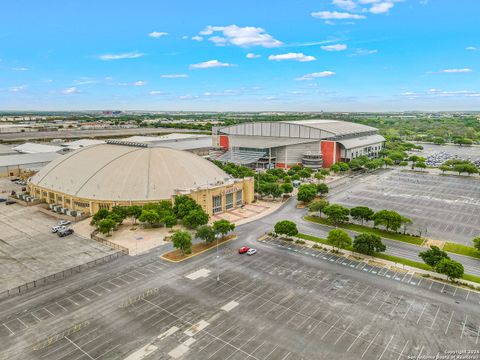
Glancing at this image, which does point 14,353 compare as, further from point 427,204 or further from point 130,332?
point 427,204

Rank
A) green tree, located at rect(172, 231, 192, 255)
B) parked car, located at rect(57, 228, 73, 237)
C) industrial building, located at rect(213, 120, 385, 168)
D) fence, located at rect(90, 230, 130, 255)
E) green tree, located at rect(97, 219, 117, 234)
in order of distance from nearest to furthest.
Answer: green tree, located at rect(172, 231, 192, 255) < fence, located at rect(90, 230, 130, 255) < green tree, located at rect(97, 219, 117, 234) < parked car, located at rect(57, 228, 73, 237) < industrial building, located at rect(213, 120, 385, 168)

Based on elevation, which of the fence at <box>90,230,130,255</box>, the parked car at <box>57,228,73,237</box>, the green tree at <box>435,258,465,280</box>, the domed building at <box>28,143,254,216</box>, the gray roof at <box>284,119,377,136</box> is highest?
the gray roof at <box>284,119,377,136</box>

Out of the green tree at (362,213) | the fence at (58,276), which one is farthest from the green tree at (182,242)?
the green tree at (362,213)

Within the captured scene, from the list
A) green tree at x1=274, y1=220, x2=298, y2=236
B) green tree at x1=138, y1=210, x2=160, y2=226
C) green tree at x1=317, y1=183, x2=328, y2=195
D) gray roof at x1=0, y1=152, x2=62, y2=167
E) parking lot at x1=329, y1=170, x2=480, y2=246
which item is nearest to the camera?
green tree at x1=274, y1=220, x2=298, y2=236

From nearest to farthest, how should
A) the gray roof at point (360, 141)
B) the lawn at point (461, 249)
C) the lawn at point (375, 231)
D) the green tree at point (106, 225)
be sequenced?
1. the lawn at point (461, 249)
2. the green tree at point (106, 225)
3. the lawn at point (375, 231)
4. the gray roof at point (360, 141)

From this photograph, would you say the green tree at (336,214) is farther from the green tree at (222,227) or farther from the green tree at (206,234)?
the green tree at (206,234)

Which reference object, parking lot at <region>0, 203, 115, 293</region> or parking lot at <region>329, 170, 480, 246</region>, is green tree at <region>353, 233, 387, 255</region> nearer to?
parking lot at <region>329, 170, 480, 246</region>

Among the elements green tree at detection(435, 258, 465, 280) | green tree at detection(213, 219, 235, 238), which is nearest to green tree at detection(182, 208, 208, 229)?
green tree at detection(213, 219, 235, 238)

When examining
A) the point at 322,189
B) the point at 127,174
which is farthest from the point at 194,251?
the point at 322,189

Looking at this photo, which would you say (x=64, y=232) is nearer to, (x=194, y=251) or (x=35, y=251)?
(x=35, y=251)
